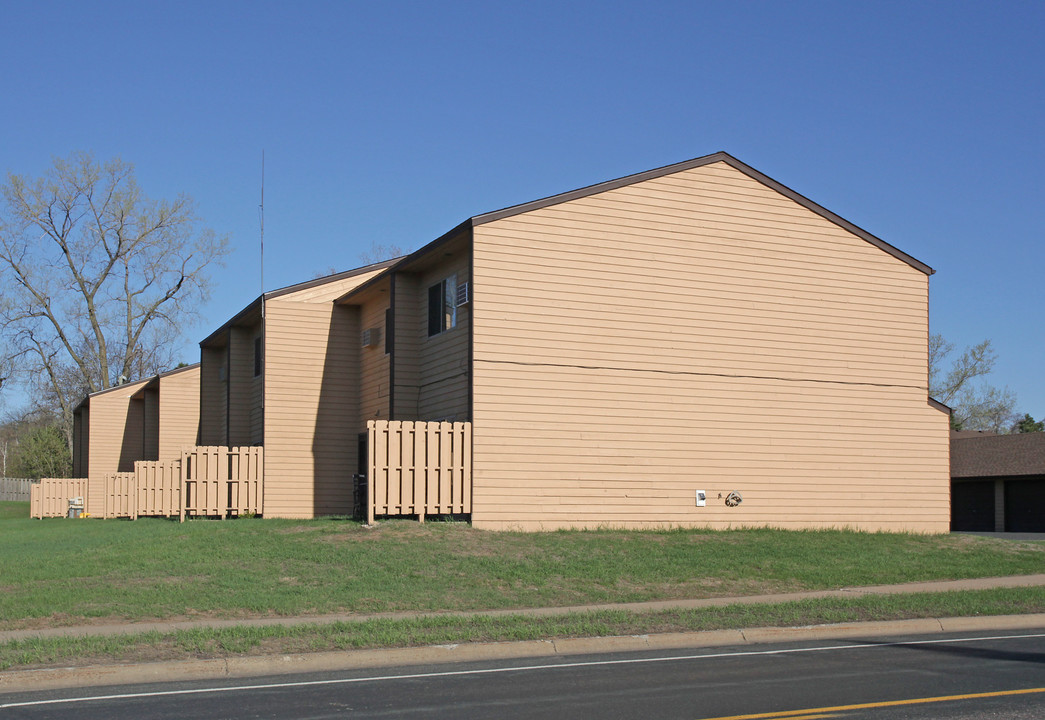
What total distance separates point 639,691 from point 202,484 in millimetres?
18939

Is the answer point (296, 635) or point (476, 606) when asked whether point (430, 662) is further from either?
point (476, 606)

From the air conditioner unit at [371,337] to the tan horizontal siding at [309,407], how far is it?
881 mm

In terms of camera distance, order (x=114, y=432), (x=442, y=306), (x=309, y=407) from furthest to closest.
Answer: (x=114, y=432)
(x=309, y=407)
(x=442, y=306)

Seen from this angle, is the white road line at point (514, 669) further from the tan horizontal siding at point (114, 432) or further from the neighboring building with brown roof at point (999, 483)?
the tan horizontal siding at point (114, 432)

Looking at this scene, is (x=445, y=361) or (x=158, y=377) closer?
(x=445, y=361)

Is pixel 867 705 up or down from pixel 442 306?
down

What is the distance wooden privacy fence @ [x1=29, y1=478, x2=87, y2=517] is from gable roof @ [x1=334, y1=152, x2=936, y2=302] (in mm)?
20000

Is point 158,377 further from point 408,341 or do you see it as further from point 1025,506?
point 1025,506

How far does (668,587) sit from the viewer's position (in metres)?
15.9

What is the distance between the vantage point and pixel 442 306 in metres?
23.8

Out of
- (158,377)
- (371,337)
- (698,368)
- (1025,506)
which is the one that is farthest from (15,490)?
(1025,506)

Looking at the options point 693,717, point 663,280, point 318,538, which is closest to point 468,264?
point 663,280

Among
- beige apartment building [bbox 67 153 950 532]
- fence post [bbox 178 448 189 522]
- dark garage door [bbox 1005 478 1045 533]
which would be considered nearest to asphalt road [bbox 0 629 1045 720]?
beige apartment building [bbox 67 153 950 532]

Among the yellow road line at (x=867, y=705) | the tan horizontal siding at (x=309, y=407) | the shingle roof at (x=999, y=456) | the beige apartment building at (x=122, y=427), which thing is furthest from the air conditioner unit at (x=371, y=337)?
the shingle roof at (x=999, y=456)
